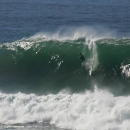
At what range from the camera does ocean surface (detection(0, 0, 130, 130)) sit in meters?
24.9

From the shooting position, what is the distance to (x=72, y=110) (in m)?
25.7

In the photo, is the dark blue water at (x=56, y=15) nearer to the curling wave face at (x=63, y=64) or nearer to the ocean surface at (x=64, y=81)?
the ocean surface at (x=64, y=81)

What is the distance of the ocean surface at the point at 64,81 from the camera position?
81.7 ft

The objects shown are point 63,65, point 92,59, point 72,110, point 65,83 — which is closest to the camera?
point 72,110

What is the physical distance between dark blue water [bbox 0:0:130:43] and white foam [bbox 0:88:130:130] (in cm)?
1345

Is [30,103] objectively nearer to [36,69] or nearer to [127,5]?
[36,69]

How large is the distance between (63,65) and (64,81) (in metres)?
2.05

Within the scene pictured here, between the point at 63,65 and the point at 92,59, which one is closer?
the point at 92,59

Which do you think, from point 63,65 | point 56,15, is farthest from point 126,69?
point 56,15

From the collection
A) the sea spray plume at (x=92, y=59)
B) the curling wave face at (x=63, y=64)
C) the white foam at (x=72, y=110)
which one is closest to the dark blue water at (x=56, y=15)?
the curling wave face at (x=63, y=64)

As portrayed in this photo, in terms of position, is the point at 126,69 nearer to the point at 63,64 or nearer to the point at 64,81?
the point at 64,81

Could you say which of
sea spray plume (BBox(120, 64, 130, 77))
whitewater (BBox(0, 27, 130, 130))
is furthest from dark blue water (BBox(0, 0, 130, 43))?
sea spray plume (BBox(120, 64, 130, 77))

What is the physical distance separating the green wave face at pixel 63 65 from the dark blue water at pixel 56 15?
6374 mm

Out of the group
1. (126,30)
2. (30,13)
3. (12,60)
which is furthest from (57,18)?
(12,60)
